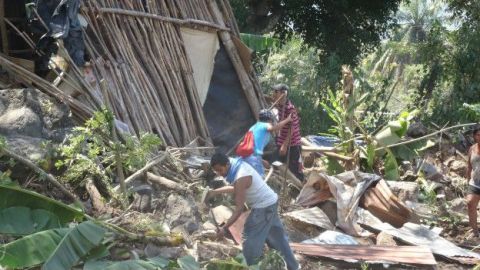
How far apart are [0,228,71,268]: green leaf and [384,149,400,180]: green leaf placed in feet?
20.2

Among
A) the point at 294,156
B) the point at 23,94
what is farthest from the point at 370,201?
the point at 23,94

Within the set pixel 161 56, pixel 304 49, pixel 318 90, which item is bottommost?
pixel 318 90

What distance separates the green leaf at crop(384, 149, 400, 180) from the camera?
9.68 metres

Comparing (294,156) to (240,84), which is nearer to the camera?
(294,156)

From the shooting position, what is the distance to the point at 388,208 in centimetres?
849

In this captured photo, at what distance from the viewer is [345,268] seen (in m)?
6.96

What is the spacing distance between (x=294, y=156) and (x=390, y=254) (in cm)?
221

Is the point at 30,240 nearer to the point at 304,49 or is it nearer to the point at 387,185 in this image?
the point at 387,185

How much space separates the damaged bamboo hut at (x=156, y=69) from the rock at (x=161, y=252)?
199 centimetres

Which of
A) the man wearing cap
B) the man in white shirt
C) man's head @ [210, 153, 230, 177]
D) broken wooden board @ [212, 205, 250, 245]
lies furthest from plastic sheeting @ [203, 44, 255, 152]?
man's head @ [210, 153, 230, 177]

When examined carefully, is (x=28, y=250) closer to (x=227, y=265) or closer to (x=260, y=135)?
(x=227, y=265)

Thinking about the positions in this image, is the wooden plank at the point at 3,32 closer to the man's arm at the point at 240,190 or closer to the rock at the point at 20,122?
the rock at the point at 20,122

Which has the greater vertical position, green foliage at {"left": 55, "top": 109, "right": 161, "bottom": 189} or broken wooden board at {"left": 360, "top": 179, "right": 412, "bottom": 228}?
green foliage at {"left": 55, "top": 109, "right": 161, "bottom": 189}

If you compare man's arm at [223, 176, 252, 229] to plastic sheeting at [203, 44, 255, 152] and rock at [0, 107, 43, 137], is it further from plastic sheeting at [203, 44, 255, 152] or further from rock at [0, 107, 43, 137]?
plastic sheeting at [203, 44, 255, 152]
